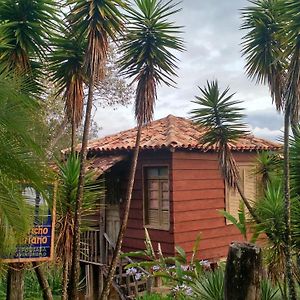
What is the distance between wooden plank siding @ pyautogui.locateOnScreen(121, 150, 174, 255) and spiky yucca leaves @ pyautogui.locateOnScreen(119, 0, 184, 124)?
3046 millimetres

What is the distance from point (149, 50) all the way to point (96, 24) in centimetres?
152

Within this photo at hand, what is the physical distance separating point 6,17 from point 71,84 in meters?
1.33

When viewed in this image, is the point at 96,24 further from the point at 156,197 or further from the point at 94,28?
the point at 156,197

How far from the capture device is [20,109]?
3.76 meters

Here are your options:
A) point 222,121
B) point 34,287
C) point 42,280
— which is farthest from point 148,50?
point 34,287

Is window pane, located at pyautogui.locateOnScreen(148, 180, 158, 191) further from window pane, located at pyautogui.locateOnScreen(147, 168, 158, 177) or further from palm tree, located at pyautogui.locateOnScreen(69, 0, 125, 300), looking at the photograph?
palm tree, located at pyautogui.locateOnScreen(69, 0, 125, 300)

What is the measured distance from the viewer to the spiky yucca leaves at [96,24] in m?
6.07

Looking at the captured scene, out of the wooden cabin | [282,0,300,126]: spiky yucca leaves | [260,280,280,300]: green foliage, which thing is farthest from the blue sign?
the wooden cabin

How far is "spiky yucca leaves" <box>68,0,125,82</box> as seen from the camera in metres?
6.07

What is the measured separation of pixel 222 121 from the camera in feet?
26.6

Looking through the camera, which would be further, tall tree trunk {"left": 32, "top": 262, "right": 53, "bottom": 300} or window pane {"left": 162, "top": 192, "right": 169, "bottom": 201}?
window pane {"left": 162, "top": 192, "right": 169, "bottom": 201}

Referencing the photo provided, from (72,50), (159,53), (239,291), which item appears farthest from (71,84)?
(239,291)

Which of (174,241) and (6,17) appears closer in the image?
(6,17)

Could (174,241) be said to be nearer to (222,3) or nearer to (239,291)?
(222,3)
